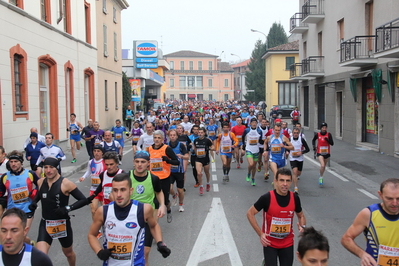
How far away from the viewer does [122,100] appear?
3962 centimetres

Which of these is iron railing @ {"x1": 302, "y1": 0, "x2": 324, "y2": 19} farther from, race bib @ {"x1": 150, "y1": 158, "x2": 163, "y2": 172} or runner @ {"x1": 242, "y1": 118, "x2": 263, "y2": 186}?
race bib @ {"x1": 150, "y1": 158, "x2": 163, "y2": 172}

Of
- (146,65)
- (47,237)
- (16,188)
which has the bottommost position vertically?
(47,237)

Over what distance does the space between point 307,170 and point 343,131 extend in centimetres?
959

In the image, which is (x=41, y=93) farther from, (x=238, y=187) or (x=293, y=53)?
(x=293, y=53)

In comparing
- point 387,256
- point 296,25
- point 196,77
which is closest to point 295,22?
point 296,25

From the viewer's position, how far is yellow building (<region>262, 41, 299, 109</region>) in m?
50.3

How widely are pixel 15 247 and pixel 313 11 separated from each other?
28269 mm

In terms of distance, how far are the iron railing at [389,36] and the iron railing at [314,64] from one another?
11.3 meters

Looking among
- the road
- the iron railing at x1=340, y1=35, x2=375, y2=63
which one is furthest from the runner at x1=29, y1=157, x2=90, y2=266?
the iron railing at x1=340, y1=35, x2=375, y2=63

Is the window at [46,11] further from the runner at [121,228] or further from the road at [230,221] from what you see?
the runner at [121,228]

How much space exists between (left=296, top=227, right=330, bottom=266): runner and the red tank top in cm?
136

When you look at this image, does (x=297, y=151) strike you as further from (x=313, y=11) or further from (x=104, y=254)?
(x=313, y=11)

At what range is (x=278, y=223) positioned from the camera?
15.9 ft

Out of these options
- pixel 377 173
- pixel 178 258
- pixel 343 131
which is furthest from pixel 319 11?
pixel 178 258
